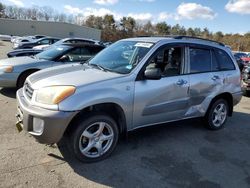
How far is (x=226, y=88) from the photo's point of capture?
212 inches

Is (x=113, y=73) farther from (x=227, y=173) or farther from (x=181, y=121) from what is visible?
(x=227, y=173)

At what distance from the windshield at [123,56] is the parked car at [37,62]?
2830 millimetres

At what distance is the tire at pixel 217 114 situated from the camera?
211 inches

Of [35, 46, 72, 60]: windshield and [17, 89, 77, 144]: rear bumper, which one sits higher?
[35, 46, 72, 60]: windshield

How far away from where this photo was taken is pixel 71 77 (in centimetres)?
378

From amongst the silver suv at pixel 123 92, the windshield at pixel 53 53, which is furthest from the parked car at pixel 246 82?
the windshield at pixel 53 53

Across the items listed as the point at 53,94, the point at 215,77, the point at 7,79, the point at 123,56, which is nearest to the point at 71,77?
the point at 53,94

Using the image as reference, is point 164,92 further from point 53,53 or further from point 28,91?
point 53,53

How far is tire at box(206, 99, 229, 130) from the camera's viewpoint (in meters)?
5.35

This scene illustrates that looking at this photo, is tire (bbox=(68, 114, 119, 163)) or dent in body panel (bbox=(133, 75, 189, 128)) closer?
tire (bbox=(68, 114, 119, 163))

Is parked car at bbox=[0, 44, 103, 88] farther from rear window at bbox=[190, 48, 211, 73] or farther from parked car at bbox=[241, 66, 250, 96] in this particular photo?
parked car at bbox=[241, 66, 250, 96]

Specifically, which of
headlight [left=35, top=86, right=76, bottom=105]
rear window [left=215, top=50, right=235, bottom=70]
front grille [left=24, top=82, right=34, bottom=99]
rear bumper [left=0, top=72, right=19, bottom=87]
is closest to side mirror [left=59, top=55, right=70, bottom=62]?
rear bumper [left=0, top=72, right=19, bottom=87]

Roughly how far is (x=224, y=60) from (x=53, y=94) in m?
3.72

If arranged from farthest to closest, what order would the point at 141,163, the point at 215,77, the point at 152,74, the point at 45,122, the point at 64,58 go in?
the point at 64,58 → the point at 215,77 → the point at 152,74 → the point at 141,163 → the point at 45,122
